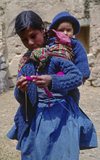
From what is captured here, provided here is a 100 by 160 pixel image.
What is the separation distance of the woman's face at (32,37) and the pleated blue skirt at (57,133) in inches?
17.2

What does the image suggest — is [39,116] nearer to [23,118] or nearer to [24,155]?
[23,118]

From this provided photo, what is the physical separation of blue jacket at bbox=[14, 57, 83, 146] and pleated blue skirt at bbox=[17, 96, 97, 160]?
6cm

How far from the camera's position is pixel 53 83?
1.06 metres

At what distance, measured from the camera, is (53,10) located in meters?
5.42

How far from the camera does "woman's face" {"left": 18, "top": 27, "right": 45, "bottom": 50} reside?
1.19 metres

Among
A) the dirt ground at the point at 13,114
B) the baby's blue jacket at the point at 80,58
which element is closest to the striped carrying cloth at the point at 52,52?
the baby's blue jacket at the point at 80,58

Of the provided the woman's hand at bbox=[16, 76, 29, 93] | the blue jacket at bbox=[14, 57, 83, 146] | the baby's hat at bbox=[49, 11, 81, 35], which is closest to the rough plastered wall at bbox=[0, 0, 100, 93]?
the baby's hat at bbox=[49, 11, 81, 35]

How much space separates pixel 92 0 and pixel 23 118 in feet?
17.0

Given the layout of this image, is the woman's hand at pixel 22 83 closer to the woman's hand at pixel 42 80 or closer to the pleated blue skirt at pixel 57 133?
the woman's hand at pixel 42 80

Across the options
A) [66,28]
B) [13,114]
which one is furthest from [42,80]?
[13,114]

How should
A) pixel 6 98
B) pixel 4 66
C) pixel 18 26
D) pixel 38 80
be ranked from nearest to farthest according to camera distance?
pixel 38 80
pixel 18 26
pixel 6 98
pixel 4 66

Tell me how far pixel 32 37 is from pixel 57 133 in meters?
0.70

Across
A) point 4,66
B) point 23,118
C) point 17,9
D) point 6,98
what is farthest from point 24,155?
point 17,9

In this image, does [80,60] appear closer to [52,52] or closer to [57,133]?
[52,52]
